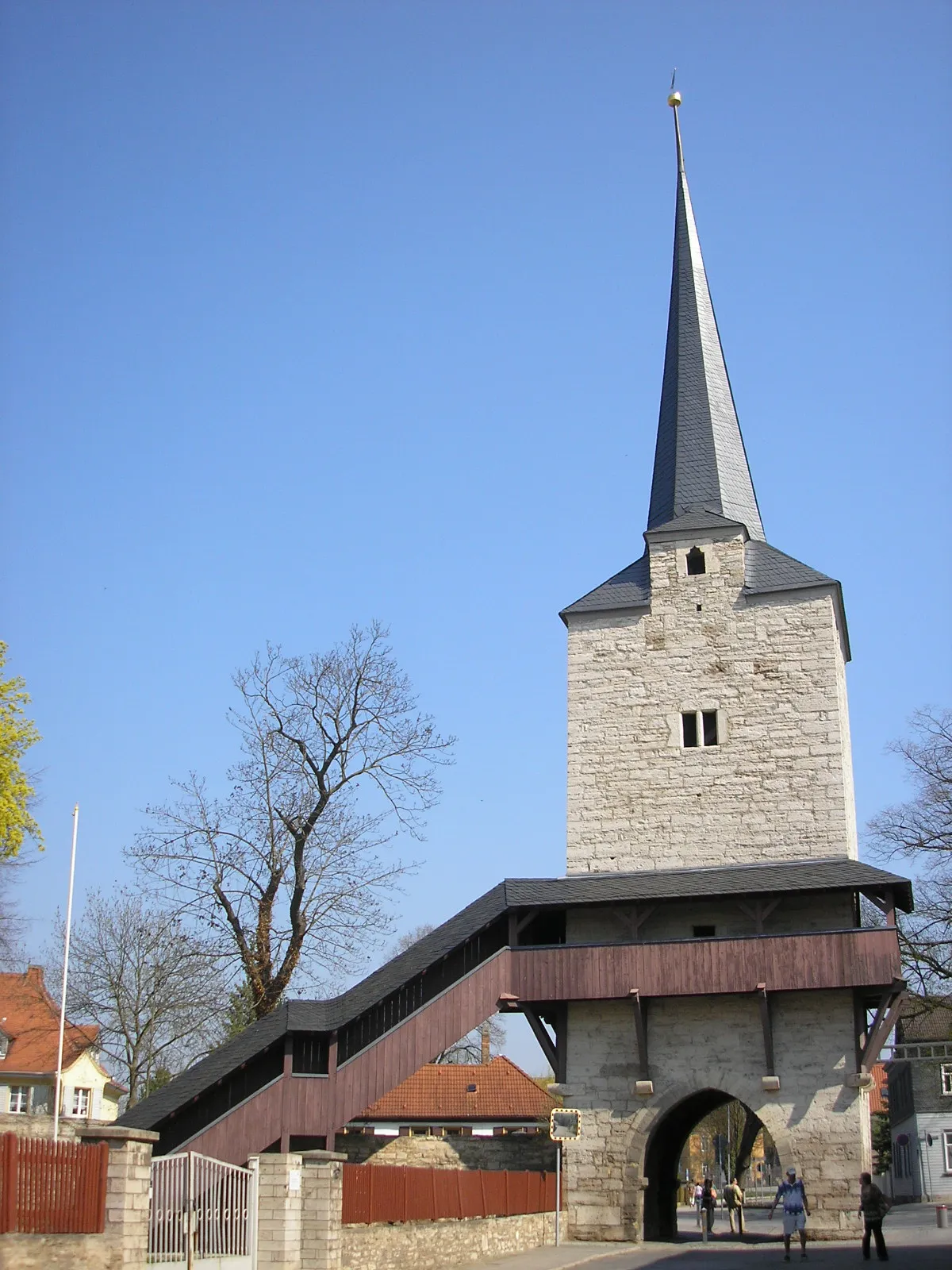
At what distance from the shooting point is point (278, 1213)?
13.8 m

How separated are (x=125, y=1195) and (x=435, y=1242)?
619 centimetres

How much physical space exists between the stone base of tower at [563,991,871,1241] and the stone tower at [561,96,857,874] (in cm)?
259

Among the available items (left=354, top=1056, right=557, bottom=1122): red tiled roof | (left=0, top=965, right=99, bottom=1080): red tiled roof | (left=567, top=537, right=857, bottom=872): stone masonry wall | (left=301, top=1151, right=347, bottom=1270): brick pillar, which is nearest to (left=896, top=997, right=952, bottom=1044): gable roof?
(left=354, top=1056, right=557, bottom=1122): red tiled roof

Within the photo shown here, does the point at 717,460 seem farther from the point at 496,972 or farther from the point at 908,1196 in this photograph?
the point at 908,1196

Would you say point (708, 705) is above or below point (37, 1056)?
above

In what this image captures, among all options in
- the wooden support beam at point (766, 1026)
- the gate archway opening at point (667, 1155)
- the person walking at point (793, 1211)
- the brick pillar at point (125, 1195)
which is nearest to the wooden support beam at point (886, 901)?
the wooden support beam at point (766, 1026)

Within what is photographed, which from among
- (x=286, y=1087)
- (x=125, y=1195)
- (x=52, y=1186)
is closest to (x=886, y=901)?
(x=286, y=1087)

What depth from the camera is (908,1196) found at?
129ft

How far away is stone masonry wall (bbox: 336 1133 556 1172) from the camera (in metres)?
21.7

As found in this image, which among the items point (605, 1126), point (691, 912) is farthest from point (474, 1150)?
point (691, 912)

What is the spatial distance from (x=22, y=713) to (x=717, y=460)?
46.0 feet

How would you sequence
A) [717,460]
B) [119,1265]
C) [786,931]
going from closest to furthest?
[119,1265], [786,931], [717,460]

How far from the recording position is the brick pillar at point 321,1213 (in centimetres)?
1384

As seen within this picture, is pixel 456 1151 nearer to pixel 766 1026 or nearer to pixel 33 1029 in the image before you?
pixel 766 1026
